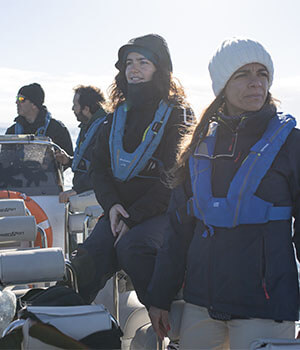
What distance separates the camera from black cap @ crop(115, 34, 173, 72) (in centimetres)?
289

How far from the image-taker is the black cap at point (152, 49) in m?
2.89

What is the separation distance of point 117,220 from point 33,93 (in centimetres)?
386

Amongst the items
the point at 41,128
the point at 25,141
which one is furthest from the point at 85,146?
the point at 41,128

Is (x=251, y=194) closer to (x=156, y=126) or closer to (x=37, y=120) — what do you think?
(x=156, y=126)

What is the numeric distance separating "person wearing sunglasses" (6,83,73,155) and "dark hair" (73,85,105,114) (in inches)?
25.4

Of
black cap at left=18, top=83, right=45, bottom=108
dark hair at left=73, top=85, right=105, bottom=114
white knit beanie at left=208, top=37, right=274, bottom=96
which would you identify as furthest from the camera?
black cap at left=18, top=83, right=45, bottom=108

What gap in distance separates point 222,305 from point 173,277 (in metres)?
0.31

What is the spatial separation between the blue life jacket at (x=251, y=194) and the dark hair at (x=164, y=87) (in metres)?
1.02

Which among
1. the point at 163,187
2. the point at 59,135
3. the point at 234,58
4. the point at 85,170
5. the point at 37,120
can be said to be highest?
the point at 234,58

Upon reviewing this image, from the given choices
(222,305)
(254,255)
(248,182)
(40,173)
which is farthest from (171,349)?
(40,173)

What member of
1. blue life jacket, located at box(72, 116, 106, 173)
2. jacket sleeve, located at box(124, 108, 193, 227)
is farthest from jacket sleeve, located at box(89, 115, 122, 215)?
blue life jacket, located at box(72, 116, 106, 173)

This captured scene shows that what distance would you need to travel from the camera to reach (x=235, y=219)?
1.92 m

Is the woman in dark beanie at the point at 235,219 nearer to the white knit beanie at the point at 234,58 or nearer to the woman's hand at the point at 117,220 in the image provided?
the white knit beanie at the point at 234,58

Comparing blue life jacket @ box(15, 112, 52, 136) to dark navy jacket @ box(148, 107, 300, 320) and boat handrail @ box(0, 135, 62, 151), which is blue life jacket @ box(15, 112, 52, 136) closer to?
boat handrail @ box(0, 135, 62, 151)
